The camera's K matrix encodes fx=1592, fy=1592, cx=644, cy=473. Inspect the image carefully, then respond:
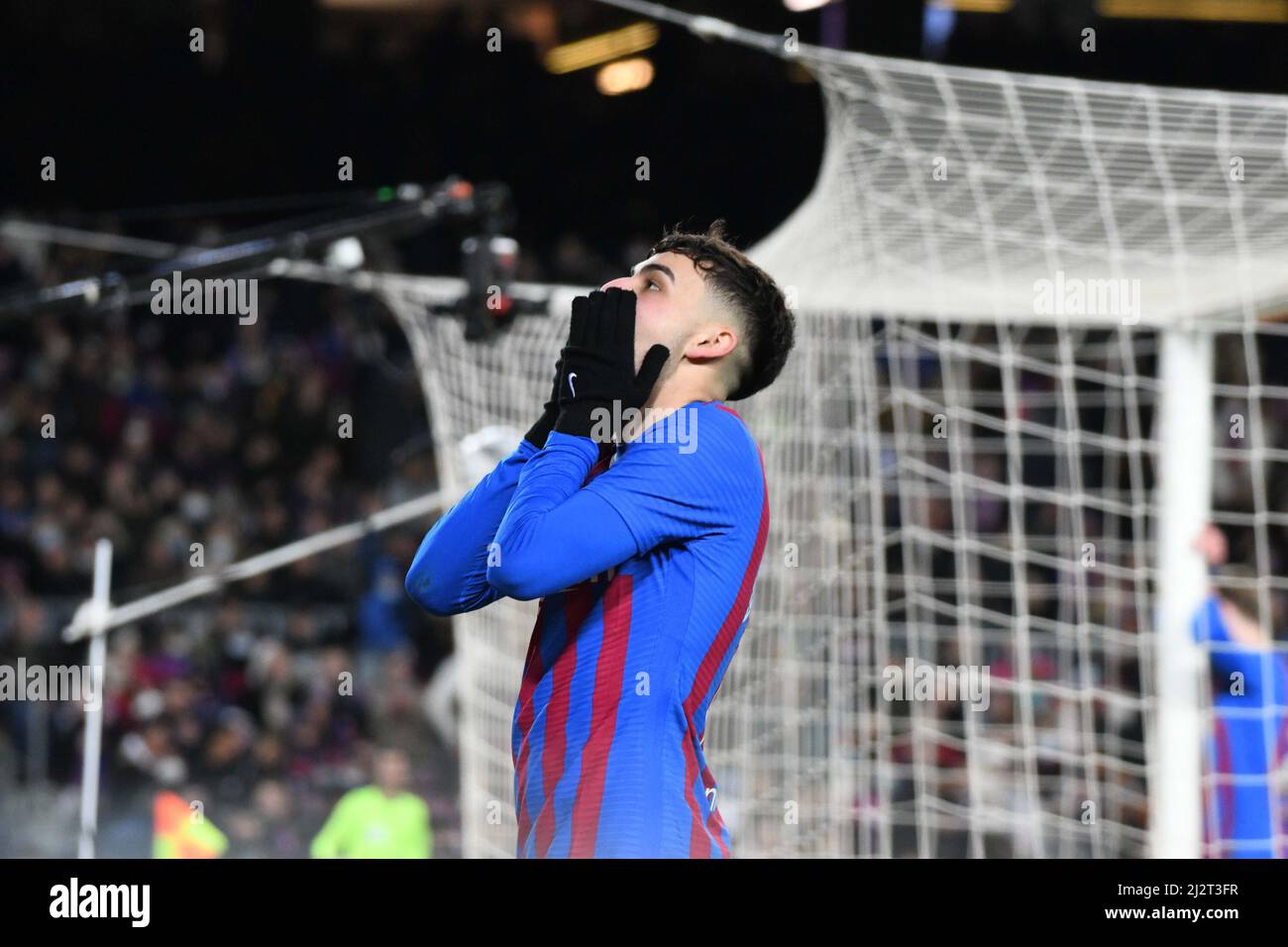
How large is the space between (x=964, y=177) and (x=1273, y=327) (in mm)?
1298

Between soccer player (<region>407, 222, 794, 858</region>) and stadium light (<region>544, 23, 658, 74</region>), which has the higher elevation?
stadium light (<region>544, 23, 658, 74</region>)

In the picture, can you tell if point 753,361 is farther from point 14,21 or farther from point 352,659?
point 14,21

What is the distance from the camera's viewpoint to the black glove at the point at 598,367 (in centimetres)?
206

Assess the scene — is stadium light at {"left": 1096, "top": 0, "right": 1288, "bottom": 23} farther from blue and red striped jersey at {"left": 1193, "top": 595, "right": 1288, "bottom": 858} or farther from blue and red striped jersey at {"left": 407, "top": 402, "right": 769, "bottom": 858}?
blue and red striped jersey at {"left": 407, "top": 402, "right": 769, "bottom": 858}

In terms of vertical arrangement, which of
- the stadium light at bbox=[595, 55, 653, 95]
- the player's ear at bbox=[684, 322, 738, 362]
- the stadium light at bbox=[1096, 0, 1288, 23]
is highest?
the stadium light at bbox=[595, 55, 653, 95]

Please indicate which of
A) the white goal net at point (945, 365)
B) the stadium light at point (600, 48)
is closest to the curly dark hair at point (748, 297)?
the white goal net at point (945, 365)

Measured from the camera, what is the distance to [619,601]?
2.11 meters

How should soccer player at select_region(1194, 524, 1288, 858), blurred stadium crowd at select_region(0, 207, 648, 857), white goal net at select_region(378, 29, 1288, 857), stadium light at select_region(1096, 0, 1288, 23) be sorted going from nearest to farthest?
white goal net at select_region(378, 29, 1288, 857) → soccer player at select_region(1194, 524, 1288, 858) → blurred stadium crowd at select_region(0, 207, 648, 857) → stadium light at select_region(1096, 0, 1288, 23)

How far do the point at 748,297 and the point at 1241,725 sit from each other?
425 centimetres

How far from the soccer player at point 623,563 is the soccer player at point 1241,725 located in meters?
3.96

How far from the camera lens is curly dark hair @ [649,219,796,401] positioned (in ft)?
7.44

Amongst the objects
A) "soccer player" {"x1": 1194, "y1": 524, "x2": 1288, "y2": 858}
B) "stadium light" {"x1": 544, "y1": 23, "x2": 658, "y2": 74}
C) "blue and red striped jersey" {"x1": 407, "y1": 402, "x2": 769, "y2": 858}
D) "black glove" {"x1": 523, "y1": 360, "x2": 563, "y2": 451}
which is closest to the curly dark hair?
"blue and red striped jersey" {"x1": 407, "y1": 402, "x2": 769, "y2": 858}

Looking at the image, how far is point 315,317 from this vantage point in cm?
1198
